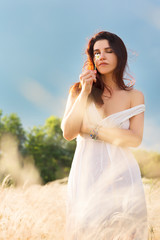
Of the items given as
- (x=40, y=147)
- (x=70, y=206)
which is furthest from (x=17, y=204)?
(x=40, y=147)

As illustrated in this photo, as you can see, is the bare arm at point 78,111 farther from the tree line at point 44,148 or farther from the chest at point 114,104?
the tree line at point 44,148

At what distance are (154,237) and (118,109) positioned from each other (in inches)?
66.5

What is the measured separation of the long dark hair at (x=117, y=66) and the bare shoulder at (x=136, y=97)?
9 centimetres

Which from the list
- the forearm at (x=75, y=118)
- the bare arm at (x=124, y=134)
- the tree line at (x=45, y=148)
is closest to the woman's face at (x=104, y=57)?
the forearm at (x=75, y=118)

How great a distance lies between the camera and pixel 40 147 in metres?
28.7

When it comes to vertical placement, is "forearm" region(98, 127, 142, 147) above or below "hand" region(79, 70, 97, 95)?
below

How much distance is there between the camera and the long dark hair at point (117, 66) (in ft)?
9.12

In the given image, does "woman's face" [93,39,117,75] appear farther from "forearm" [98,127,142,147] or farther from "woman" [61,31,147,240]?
"forearm" [98,127,142,147]

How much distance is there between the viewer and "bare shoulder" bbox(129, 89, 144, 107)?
8.90 feet

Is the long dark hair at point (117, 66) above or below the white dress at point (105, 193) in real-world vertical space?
above

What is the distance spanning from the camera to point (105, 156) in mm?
2469

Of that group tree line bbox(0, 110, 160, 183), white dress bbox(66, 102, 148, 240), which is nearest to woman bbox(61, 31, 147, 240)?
white dress bbox(66, 102, 148, 240)

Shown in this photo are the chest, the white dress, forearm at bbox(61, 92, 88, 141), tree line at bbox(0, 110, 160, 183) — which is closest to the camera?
the white dress

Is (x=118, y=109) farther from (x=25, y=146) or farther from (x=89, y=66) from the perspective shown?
(x=25, y=146)
